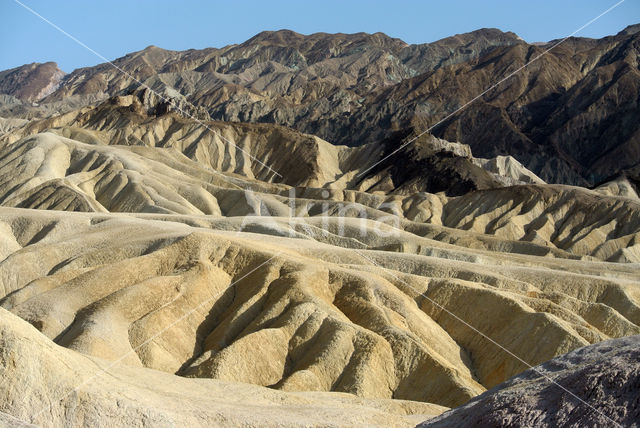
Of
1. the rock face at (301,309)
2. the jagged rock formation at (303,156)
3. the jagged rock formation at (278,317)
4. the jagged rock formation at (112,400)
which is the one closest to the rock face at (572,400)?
the jagged rock formation at (278,317)

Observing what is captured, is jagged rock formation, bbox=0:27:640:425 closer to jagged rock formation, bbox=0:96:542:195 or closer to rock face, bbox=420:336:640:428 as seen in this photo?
rock face, bbox=420:336:640:428

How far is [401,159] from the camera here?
582ft

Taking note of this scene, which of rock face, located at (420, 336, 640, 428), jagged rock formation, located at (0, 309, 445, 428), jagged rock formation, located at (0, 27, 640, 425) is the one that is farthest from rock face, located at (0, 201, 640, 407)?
rock face, located at (420, 336, 640, 428)

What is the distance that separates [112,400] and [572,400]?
1523 centimetres

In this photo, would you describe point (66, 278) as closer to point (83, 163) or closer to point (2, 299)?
point (2, 299)

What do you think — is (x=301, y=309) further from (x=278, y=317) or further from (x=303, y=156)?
(x=303, y=156)

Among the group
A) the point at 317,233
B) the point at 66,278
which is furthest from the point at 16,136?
the point at 66,278

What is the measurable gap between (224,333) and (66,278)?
1374 centimetres

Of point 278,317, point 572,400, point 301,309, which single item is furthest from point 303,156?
point 572,400

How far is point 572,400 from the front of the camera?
58.2ft

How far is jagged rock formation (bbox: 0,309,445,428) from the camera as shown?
25.9 m

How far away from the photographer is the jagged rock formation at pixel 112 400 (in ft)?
84.9

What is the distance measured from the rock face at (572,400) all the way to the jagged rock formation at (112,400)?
11.0 m

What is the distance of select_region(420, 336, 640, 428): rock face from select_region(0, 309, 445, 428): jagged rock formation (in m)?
11.0
